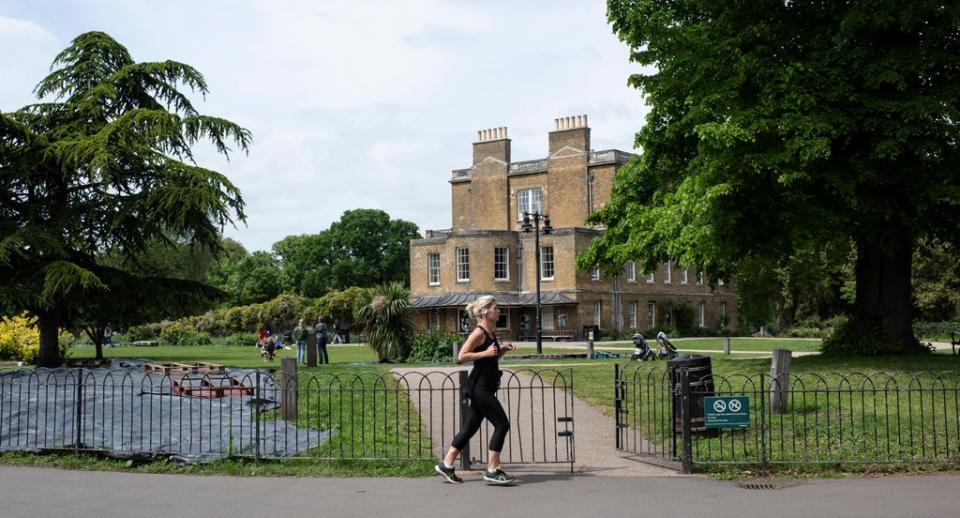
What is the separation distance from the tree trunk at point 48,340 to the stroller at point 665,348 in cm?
1888

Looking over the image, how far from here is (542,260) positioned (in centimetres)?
5794

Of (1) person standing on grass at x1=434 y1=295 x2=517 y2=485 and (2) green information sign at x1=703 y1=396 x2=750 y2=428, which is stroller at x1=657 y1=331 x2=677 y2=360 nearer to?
(2) green information sign at x1=703 y1=396 x2=750 y2=428

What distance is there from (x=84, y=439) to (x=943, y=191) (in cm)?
1612

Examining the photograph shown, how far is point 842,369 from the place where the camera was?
62.0 ft

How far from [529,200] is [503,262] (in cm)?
939

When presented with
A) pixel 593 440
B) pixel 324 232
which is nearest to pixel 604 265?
pixel 593 440

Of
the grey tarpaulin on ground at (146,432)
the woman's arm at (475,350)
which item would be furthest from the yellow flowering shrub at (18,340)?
the woman's arm at (475,350)

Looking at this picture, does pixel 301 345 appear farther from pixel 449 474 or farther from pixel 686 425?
pixel 686 425

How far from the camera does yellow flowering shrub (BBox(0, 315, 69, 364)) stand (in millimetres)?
31062

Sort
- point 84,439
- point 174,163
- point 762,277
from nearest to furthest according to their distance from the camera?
1. point 84,439
2. point 174,163
3. point 762,277

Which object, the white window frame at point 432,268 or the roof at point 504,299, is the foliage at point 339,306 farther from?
the roof at point 504,299

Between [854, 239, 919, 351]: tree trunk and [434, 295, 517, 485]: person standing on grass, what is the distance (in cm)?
1456

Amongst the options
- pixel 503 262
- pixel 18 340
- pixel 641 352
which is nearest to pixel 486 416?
pixel 641 352

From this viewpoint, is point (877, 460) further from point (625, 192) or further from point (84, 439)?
point (625, 192)
